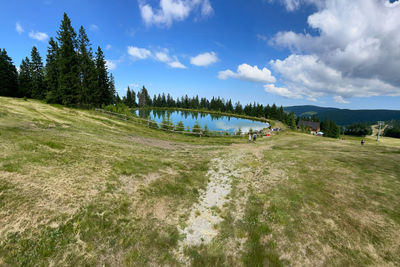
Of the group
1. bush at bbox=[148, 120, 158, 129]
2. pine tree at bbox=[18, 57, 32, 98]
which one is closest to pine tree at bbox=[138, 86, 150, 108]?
pine tree at bbox=[18, 57, 32, 98]

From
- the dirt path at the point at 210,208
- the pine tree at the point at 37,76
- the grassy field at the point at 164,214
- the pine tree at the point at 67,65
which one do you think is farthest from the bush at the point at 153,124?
the pine tree at the point at 37,76

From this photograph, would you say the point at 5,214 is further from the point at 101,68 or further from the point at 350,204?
the point at 101,68

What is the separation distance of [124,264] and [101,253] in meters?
0.80

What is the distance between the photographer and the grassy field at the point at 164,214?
4738mm

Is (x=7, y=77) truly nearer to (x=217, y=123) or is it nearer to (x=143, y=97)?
(x=217, y=123)

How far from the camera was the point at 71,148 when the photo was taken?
384 inches

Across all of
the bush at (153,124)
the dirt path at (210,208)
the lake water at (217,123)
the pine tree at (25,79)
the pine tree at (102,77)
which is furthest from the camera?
the lake water at (217,123)

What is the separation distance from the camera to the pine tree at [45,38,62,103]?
36.1 meters

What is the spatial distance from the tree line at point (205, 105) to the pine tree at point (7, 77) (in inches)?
2397

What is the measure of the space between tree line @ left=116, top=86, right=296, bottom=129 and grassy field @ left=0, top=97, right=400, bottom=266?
101641 millimetres

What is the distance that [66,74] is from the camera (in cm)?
3556

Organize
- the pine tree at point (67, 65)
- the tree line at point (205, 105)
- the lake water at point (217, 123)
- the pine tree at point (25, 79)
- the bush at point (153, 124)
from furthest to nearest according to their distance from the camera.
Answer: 1. the tree line at point (205, 105)
2. the lake water at point (217, 123)
3. the pine tree at point (25, 79)
4. the pine tree at point (67, 65)
5. the bush at point (153, 124)

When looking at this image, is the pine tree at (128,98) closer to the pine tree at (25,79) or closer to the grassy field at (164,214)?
the pine tree at (25,79)

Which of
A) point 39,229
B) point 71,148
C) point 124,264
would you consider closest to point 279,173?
point 124,264
